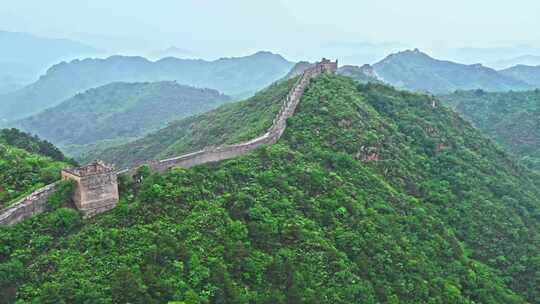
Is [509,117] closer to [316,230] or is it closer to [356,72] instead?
[356,72]

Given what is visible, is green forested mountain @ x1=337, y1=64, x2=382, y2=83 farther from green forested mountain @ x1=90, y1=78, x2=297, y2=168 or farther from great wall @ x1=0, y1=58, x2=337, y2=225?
great wall @ x1=0, y1=58, x2=337, y2=225

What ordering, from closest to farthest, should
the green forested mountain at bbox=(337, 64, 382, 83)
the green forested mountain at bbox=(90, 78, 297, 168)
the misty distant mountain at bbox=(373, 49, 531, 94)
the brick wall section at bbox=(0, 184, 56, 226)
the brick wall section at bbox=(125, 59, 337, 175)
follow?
the brick wall section at bbox=(0, 184, 56, 226), the brick wall section at bbox=(125, 59, 337, 175), the green forested mountain at bbox=(90, 78, 297, 168), the green forested mountain at bbox=(337, 64, 382, 83), the misty distant mountain at bbox=(373, 49, 531, 94)

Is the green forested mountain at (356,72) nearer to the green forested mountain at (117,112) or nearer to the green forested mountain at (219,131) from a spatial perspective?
the green forested mountain at (219,131)

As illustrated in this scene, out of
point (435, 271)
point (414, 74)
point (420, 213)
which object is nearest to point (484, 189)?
point (420, 213)

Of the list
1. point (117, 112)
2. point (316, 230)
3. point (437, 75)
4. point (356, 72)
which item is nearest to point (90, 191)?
point (316, 230)

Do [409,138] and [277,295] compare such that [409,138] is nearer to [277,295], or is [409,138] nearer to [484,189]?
[484,189]

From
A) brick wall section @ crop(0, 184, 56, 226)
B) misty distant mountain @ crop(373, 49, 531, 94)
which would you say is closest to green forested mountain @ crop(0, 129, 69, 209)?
brick wall section @ crop(0, 184, 56, 226)

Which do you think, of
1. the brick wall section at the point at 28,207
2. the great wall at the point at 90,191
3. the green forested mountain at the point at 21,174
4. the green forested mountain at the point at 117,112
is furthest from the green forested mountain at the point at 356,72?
the brick wall section at the point at 28,207
